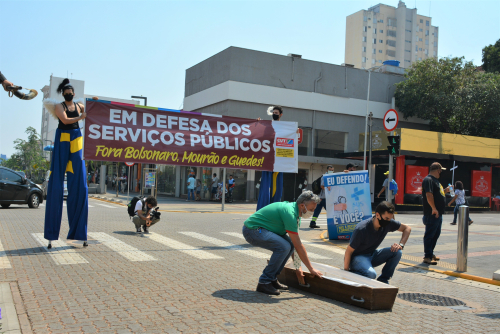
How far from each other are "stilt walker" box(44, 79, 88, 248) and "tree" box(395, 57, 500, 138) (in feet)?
113

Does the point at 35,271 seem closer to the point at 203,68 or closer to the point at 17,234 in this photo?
the point at 17,234

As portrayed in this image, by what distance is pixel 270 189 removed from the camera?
34.5ft

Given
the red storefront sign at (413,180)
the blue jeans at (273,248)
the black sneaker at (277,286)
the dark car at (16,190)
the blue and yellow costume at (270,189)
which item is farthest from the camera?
the red storefront sign at (413,180)

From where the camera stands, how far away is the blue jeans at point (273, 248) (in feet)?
19.1

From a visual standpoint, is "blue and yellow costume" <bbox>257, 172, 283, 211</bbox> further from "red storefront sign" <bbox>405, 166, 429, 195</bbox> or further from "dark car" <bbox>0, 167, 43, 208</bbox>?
"red storefront sign" <bbox>405, 166, 429, 195</bbox>

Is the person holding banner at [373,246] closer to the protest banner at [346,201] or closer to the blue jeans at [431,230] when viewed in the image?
the blue jeans at [431,230]

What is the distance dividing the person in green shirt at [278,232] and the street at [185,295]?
250 mm

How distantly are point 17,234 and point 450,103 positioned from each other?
36.0 metres

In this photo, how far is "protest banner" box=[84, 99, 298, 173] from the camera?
30.1ft

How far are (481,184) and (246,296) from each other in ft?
92.7

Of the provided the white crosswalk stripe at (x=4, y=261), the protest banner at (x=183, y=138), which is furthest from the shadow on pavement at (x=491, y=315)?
the white crosswalk stripe at (x=4, y=261)

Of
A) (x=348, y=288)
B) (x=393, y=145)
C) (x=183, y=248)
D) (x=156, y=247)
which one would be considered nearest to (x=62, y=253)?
(x=156, y=247)

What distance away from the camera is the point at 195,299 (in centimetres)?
543

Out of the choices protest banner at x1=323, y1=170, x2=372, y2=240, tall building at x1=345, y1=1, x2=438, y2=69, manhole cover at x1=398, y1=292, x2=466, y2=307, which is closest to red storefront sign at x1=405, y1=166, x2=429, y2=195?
protest banner at x1=323, y1=170, x2=372, y2=240
